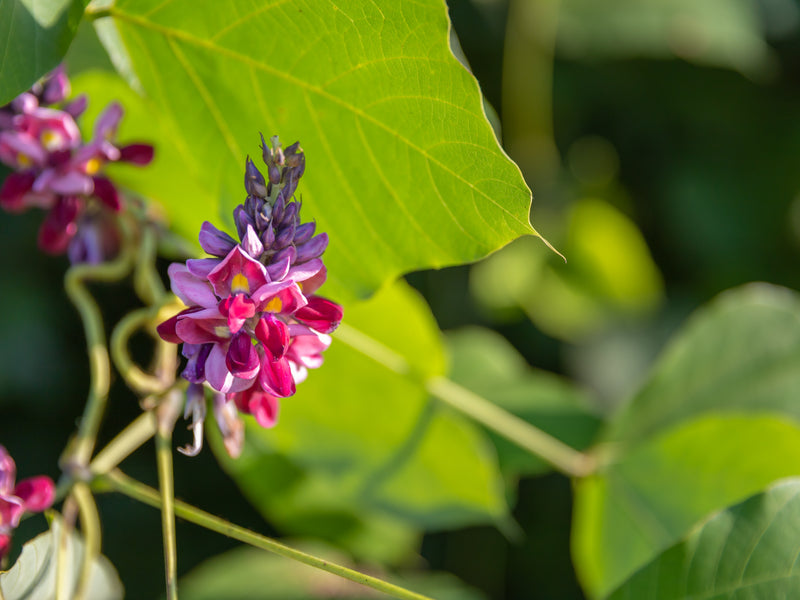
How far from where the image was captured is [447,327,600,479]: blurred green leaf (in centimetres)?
123

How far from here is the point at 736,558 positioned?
0.71 metres

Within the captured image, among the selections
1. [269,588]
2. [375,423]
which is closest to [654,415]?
[375,423]

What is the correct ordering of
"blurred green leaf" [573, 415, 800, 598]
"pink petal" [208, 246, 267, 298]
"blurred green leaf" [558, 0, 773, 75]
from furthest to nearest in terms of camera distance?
"blurred green leaf" [558, 0, 773, 75]
"blurred green leaf" [573, 415, 800, 598]
"pink petal" [208, 246, 267, 298]

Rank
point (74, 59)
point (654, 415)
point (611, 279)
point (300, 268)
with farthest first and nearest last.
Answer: point (611, 279) → point (654, 415) → point (74, 59) → point (300, 268)

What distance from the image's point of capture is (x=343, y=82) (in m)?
0.64

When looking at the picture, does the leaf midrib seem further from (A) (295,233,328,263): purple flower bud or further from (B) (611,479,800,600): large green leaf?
(B) (611,479,800,600): large green leaf

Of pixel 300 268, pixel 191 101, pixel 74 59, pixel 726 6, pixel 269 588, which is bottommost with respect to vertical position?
pixel 269 588

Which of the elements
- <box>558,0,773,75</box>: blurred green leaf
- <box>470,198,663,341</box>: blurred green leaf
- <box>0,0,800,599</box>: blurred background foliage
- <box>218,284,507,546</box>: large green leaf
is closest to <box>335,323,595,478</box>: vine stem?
<box>218,284,507,546</box>: large green leaf

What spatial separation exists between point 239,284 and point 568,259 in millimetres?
1485

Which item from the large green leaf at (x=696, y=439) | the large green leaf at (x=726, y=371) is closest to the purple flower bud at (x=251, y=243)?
the large green leaf at (x=696, y=439)

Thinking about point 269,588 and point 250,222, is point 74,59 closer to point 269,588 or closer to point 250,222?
point 250,222

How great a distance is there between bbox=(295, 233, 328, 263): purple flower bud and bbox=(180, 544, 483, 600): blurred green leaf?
77 cm

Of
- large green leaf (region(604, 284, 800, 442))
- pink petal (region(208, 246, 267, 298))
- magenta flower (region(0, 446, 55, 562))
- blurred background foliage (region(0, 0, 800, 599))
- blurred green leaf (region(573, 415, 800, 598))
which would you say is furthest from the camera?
blurred background foliage (region(0, 0, 800, 599))

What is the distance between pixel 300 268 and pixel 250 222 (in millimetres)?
48
